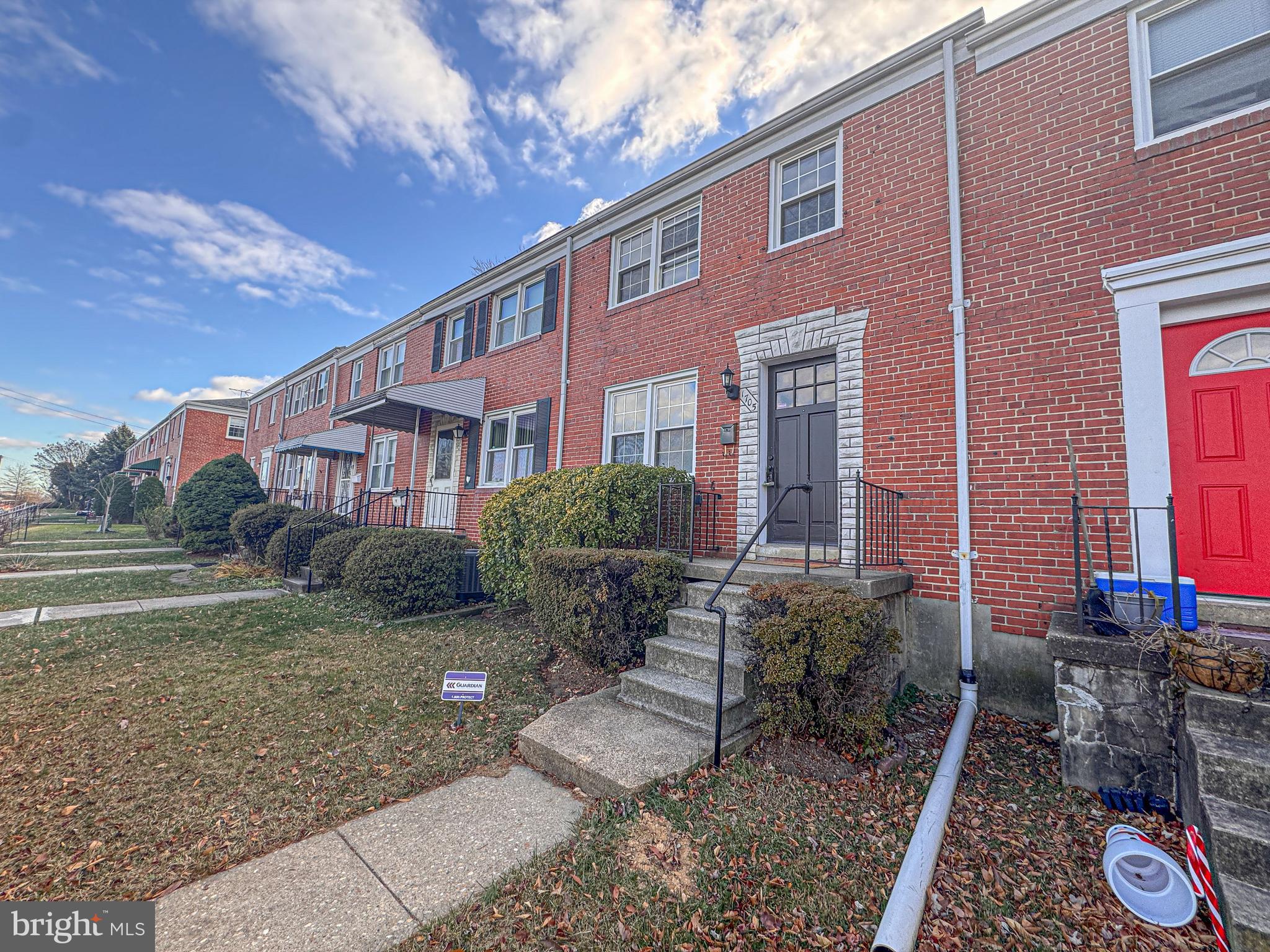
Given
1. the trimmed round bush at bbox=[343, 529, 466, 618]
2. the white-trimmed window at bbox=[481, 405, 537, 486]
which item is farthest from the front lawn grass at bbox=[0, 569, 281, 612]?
the white-trimmed window at bbox=[481, 405, 537, 486]

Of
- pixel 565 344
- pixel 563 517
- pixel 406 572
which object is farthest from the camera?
pixel 565 344

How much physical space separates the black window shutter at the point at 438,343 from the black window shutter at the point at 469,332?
1038mm

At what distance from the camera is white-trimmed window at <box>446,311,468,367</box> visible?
39.8 ft

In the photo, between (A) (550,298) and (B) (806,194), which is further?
(A) (550,298)

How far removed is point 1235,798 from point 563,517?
16.9 ft

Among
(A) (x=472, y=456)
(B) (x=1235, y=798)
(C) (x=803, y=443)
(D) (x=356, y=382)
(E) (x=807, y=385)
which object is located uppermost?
(D) (x=356, y=382)

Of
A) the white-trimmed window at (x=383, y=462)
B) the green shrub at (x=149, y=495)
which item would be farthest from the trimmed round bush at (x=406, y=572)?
the green shrub at (x=149, y=495)

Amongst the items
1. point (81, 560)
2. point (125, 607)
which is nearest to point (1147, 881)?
point (125, 607)

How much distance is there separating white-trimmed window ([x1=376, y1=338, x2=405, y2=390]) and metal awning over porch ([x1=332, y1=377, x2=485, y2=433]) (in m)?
3.51

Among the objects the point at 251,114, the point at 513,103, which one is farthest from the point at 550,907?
the point at 251,114

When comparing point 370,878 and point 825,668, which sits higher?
point 825,668

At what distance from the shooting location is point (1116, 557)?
4.06 m

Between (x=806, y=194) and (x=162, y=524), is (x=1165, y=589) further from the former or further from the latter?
(x=162, y=524)

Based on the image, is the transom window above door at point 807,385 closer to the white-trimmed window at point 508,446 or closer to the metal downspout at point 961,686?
the metal downspout at point 961,686
